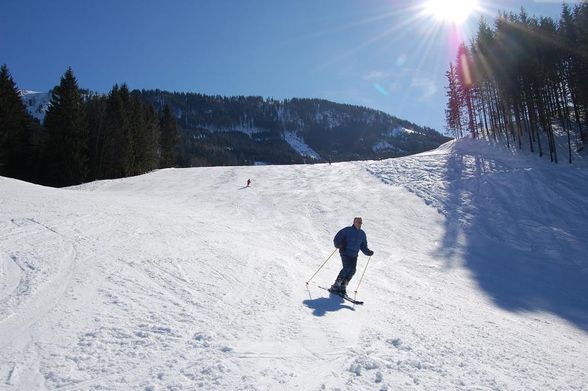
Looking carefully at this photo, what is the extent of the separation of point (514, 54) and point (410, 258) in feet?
101

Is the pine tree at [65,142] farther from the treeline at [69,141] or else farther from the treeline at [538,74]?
the treeline at [538,74]

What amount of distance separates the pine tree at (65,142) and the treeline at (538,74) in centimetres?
4190

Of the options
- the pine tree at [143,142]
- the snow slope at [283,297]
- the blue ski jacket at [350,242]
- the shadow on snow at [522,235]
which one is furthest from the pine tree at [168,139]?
the blue ski jacket at [350,242]

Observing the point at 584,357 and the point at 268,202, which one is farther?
the point at 268,202

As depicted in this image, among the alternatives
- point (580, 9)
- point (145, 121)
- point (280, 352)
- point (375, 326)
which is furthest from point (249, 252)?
point (145, 121)

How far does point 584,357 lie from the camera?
7191 millimetres

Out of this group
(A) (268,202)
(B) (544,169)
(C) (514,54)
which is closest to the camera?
(A) (268,202)

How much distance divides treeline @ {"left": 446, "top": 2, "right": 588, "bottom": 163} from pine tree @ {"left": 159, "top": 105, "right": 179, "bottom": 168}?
43.5 meters

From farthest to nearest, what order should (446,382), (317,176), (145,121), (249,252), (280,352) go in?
(145,121) < (317,176) < (249,252) < (280,352) < (446,382)

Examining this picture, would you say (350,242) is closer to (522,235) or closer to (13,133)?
(522,235)

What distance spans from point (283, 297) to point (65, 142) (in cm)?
3831

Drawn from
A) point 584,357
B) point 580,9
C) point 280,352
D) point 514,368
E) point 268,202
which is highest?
point 580,9

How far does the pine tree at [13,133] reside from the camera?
119ft

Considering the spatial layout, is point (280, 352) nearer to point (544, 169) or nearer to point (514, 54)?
point (544, 169)
